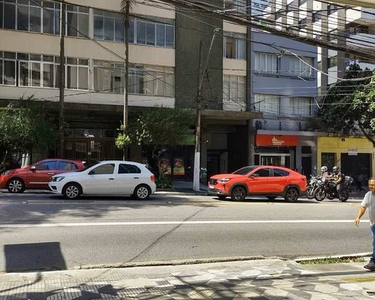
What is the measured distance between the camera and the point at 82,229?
33.9 ft

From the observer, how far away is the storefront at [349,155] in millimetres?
33281

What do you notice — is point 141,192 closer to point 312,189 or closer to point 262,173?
point 262,173

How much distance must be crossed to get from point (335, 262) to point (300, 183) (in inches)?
455

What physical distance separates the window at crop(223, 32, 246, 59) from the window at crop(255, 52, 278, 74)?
1178 millimetres

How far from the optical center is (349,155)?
3444 centimetres

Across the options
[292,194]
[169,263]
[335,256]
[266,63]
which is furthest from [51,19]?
[335,256]

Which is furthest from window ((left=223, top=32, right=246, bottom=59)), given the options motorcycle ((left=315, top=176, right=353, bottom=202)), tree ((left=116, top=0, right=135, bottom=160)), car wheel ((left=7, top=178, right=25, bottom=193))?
car wheel ((left=7, top=178, right=25, bottom=193))

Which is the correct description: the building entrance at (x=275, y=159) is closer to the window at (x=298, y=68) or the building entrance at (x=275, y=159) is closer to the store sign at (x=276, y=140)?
the store sign at (x=276, y=140)

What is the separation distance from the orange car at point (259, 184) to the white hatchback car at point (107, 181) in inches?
120

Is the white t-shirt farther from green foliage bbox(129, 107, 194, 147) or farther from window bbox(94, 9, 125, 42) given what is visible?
window bbox(94, 9, 125, 42)

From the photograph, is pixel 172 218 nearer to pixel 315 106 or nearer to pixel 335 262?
pixel 335 262

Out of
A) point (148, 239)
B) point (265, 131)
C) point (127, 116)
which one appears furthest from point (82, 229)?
point (265, 131)

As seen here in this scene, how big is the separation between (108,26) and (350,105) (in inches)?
646

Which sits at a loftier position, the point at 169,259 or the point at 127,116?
the point at 127,116
